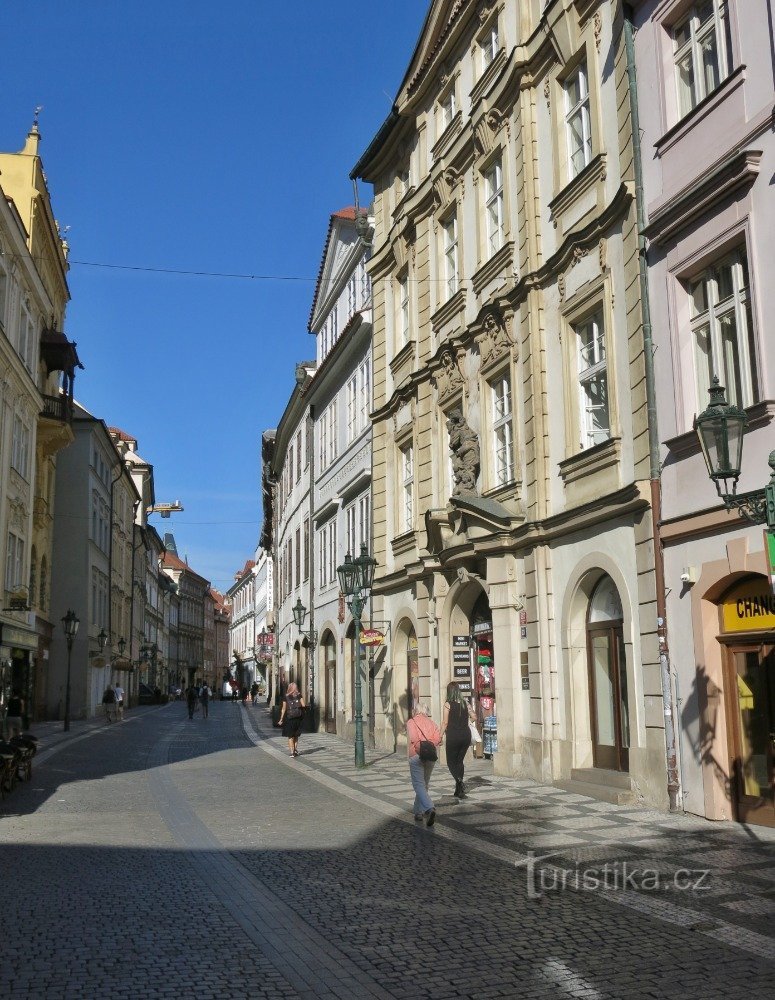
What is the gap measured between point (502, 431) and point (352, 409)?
11.6m

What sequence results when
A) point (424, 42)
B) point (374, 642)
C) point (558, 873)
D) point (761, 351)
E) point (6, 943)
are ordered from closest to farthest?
1. point (6, 943)
2. point (558, 873)
3. point (761, 351)
4. point (374, 642)
5. point (424, 42)

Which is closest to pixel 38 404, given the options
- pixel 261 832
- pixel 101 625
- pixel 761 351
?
pixel 101 625

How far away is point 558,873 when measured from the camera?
32.1ft

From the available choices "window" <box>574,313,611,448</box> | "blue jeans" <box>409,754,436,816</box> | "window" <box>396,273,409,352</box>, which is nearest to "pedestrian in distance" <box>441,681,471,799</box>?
"blue jeans" <box>409,754,436,816</box>

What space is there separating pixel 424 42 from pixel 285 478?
26.5m

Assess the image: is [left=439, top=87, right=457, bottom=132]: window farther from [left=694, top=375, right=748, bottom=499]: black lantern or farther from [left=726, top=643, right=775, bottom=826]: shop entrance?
[left=694, top=375, right=748, bottom=499]: black lantern

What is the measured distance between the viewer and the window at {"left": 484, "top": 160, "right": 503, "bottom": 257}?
20797 millimetres

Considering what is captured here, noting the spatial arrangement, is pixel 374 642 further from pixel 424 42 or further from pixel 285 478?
pixel 285 478

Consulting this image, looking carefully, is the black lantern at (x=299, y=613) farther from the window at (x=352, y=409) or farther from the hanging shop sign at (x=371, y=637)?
the hanging shop sign at (x=371, y=637)

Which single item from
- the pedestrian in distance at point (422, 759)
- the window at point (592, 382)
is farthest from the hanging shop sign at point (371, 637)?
the pedestrian in distance at point (422, 759)

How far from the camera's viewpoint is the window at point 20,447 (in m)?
34.7

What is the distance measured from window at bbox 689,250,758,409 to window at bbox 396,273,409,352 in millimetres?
12805

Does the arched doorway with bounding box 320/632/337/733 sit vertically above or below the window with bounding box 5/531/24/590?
below

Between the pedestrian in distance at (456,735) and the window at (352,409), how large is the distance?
15340 millimetres
